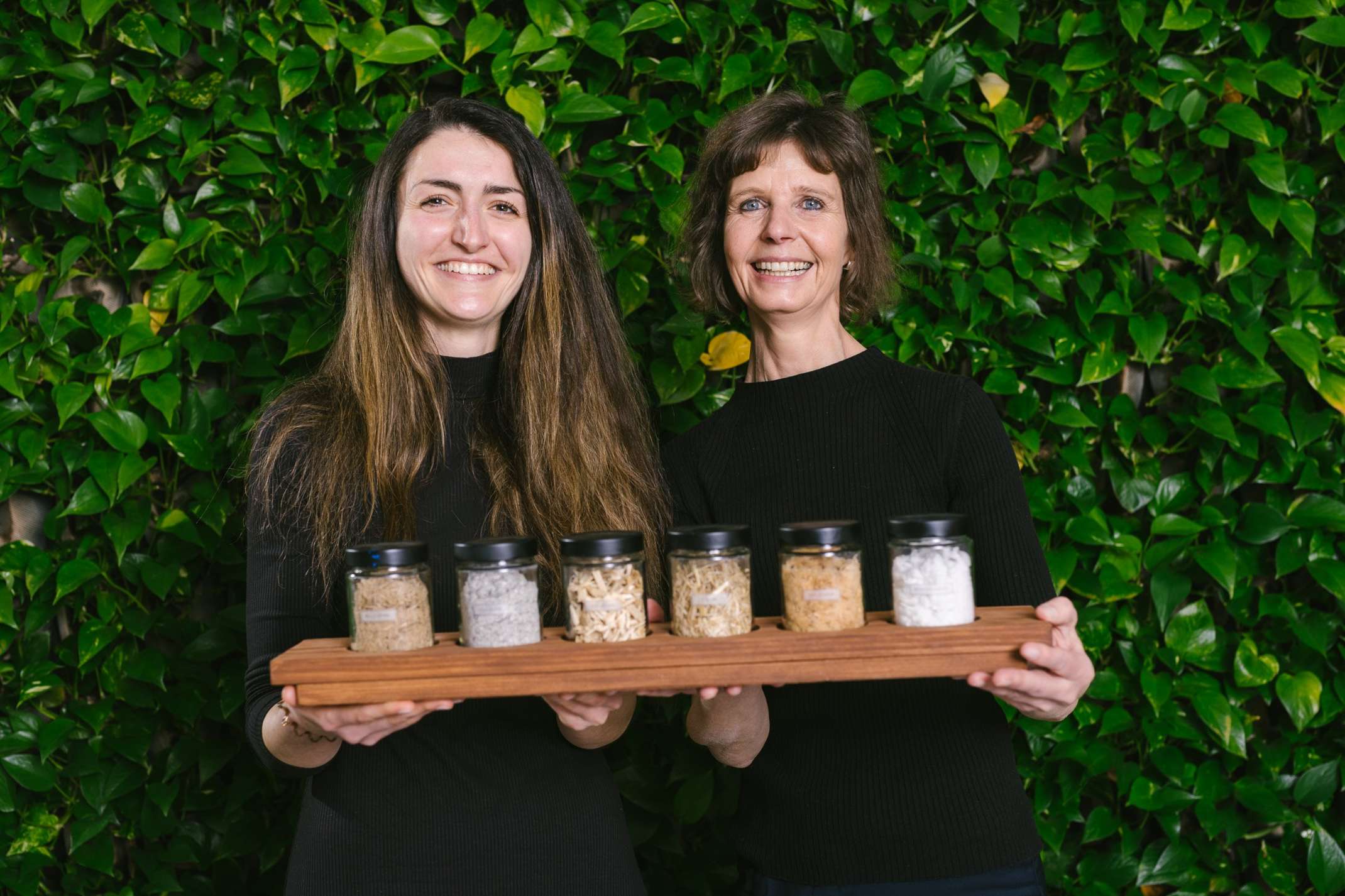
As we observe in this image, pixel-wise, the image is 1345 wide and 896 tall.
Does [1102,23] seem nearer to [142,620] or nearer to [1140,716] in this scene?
[1140,716]

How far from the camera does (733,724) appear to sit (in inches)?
→ 46.7

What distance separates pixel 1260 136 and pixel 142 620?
6.56 ft

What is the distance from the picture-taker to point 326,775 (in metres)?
1.17

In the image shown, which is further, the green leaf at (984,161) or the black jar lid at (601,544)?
the green leaf at (984,161)

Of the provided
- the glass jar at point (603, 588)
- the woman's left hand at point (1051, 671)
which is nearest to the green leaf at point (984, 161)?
the woman's left hand at point (1051, 671)

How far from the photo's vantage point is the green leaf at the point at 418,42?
1.75m

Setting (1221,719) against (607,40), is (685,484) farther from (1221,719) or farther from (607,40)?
(1221,719)

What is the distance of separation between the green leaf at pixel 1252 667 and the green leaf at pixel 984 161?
87 cm

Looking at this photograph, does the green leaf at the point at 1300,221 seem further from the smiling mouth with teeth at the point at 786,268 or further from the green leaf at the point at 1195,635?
the smiling mouth with teeth at the point at 786,268

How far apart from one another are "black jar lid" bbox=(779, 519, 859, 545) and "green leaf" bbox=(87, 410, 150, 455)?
1278 millimetres

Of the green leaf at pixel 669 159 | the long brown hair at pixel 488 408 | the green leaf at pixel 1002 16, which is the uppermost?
the green leaf at pixel 1002 16

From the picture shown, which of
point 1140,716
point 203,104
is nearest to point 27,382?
point 203,104

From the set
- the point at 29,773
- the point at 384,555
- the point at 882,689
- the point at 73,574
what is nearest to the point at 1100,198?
the point at 882,689

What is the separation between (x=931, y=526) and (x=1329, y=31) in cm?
126
